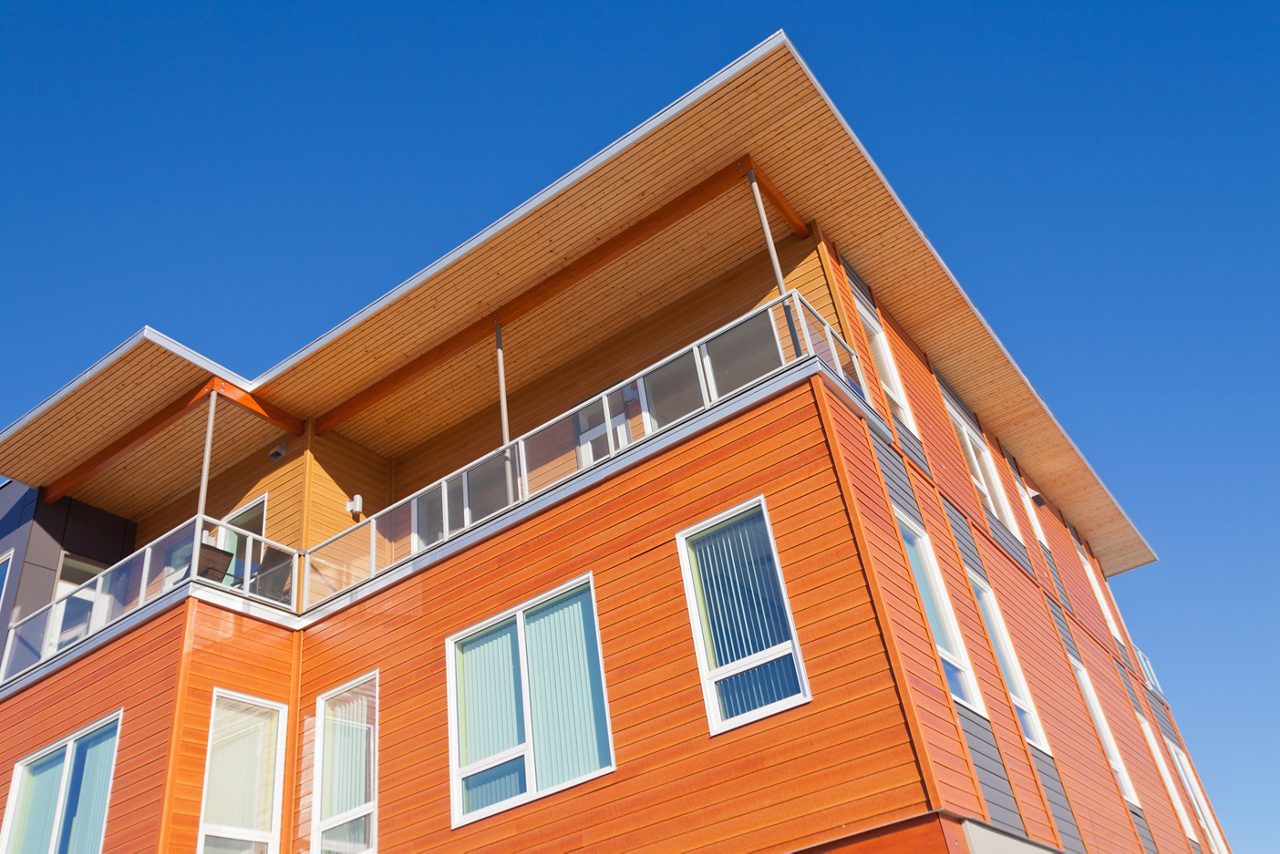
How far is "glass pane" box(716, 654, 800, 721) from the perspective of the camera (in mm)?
9055

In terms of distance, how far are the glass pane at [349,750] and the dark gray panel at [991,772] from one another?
6520mm

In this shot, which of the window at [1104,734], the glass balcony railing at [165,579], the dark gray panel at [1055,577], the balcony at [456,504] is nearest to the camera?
the balcony at [456,504]

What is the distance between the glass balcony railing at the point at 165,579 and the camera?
12.9 m

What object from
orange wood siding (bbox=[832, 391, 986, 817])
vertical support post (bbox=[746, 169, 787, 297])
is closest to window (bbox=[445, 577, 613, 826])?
orange wood siding (bbox=[832, 391, 986, 817])

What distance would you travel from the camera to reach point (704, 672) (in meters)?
9.52

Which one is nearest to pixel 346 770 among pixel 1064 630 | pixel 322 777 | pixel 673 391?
pixel 322 777

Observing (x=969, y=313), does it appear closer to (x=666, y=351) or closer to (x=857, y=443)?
(x=666, y=351)

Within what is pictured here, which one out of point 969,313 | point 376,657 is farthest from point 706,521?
point 969,313

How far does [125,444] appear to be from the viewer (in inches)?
647

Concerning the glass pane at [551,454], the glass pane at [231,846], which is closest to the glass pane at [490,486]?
the glass pane at [551,454]

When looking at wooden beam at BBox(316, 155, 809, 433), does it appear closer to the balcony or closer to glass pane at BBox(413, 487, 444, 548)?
the balcony

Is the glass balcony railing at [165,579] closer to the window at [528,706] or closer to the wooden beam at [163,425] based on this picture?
the wooden beam at [163,425]

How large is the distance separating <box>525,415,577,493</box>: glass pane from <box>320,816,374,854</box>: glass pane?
414 centimetres

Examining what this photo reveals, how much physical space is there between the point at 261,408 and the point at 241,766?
590 cm
